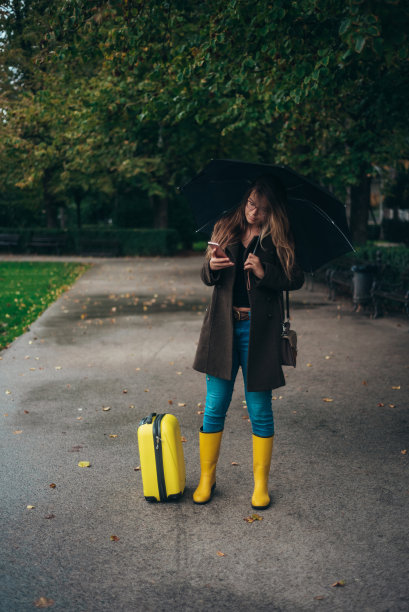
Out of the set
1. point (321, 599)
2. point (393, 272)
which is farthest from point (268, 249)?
point (393, 272)

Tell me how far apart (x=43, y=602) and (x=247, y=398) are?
5.46 feet

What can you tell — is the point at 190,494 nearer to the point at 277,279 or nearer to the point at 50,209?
the point at 277,279

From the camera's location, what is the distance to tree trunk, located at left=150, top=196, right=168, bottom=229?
100.0ft

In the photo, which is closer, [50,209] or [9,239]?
[9,239]

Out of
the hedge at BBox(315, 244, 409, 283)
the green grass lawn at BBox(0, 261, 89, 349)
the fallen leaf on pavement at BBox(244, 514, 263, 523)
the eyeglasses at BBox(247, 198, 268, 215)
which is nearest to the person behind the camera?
the fallen leaf on pavement at BBox(244, 514, 263, 523)

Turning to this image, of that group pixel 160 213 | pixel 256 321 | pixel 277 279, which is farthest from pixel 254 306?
pixel 160 213

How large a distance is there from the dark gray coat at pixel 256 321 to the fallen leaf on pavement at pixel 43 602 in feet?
5.13

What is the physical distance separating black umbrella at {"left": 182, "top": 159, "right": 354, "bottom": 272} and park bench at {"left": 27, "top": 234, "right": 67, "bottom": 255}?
1007 inches

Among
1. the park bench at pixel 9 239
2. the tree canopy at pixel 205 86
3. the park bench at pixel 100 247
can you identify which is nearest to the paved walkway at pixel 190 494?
the tree canopy at pixel 205 86

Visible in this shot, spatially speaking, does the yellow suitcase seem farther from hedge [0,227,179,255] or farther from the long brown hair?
hedge [0,227,179,255]

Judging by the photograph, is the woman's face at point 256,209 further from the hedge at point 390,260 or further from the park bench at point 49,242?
the park bench at point 49,242

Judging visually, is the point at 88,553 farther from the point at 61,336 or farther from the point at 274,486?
the point at 61,336

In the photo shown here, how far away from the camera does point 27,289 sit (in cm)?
1669

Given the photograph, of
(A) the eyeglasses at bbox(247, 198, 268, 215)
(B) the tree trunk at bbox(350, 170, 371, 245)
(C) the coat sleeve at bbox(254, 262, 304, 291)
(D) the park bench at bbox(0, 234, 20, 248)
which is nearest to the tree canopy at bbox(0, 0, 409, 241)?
(B) the tree trunk at bbox(350, 170, 371, 245)
